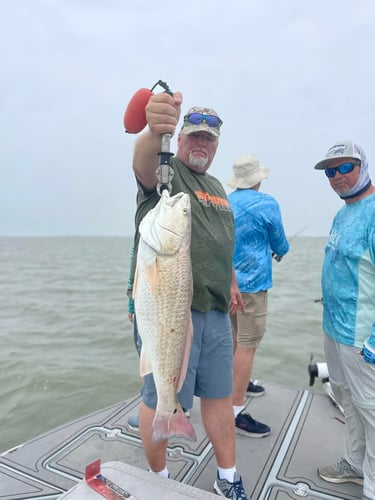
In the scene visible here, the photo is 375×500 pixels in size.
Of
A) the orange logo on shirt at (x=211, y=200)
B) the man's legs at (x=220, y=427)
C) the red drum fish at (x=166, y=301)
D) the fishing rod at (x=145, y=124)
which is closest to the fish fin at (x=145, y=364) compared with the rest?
the red drum fish at (x=166, y=301)

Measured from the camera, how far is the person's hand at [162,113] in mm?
1869

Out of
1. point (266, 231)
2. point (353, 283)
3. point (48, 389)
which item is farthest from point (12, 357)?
point (353, 283)

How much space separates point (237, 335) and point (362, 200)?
1650mm

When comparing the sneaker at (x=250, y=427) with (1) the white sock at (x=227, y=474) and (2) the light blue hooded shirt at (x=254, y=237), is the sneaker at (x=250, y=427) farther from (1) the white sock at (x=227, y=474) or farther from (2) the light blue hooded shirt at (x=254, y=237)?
(2) the light blue hooded shirt at (x=254, y=237)

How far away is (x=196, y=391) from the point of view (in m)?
2.47

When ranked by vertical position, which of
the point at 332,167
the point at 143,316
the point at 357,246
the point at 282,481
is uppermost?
the point at 332,167

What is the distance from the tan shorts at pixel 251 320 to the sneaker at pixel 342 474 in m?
1.10

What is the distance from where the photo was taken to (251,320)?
3463mm

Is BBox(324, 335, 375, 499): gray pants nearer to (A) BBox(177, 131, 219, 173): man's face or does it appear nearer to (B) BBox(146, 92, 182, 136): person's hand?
(A) BBox(177, 131, 219, 173): man's face

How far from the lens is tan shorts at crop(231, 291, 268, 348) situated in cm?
345

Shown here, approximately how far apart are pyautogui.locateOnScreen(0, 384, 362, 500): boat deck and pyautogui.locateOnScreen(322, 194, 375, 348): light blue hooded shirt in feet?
3.71

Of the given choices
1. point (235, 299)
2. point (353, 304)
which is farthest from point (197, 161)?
point (353, 304)

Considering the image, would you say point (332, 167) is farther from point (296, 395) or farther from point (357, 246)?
point (296, 395)

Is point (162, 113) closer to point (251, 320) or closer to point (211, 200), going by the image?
point (211, 200)
